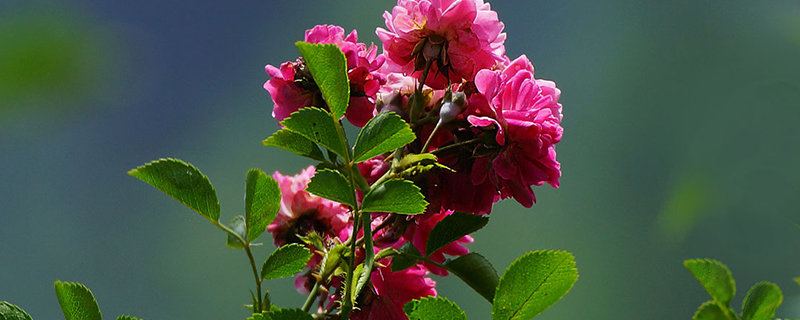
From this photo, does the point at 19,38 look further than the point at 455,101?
Yes

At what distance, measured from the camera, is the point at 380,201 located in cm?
21

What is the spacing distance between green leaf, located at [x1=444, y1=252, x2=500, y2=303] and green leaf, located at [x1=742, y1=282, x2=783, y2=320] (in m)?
0.10

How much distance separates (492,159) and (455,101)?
3 cm

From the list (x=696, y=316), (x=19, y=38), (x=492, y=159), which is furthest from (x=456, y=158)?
(x=19, y=38)

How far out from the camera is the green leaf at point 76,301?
21 cm

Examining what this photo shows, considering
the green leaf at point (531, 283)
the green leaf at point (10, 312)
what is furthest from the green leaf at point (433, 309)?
the green leaf at point (10, 312)

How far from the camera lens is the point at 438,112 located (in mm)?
266

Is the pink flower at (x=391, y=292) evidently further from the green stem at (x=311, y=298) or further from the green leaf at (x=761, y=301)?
the green leaf at (x=761, y=301)

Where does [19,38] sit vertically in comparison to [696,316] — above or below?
above

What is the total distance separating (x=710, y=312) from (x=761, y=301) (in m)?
0.02

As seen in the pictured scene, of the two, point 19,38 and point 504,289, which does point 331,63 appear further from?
point 19,38

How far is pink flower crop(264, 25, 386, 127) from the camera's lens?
0.91 feet

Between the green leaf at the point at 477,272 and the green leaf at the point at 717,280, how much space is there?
0.27 ft

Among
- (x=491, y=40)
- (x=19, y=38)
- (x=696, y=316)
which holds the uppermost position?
(x=19, y=38)
